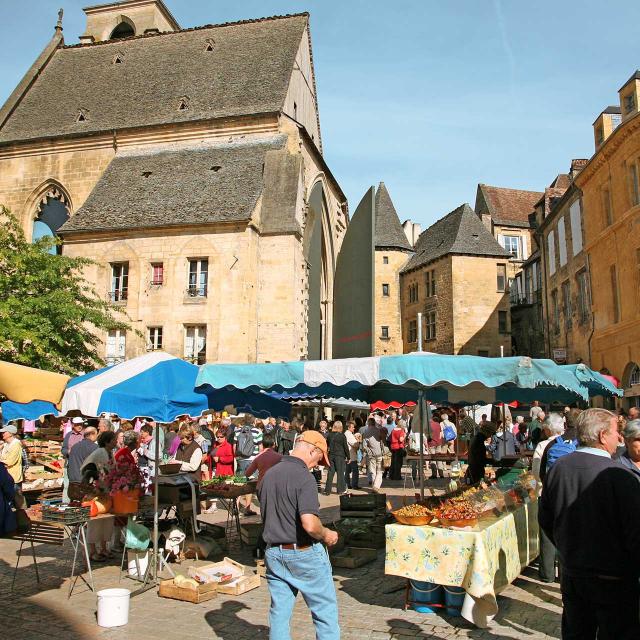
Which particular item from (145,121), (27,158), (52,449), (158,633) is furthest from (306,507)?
(27,158)

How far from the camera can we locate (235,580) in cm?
617

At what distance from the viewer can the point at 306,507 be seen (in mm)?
3812

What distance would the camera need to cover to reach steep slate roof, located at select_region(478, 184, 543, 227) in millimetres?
44062

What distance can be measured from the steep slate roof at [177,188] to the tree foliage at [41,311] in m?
4.75

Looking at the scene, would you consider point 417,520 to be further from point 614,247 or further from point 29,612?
point 614,247

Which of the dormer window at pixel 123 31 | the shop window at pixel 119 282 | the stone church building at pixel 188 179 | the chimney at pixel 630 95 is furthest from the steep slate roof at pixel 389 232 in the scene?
the chimney at pixel 630 95

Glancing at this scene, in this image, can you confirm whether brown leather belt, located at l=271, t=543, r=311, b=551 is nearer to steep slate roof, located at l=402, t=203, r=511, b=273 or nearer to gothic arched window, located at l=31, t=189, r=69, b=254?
gothic arched window, located at l=31, t=189, r=69, b=254

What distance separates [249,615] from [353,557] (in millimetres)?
2206

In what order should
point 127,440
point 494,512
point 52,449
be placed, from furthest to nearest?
point 52,449
point 127,440
point 494,512

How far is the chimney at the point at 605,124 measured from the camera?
72.2 feet

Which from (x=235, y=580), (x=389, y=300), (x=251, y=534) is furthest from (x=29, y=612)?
(x=389, y=300)

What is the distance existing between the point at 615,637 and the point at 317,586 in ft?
5.32

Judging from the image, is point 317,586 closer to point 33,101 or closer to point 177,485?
point 177,485

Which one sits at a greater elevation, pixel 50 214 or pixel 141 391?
pixel 50 214
